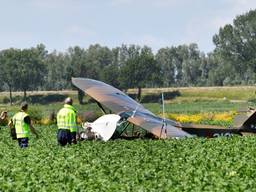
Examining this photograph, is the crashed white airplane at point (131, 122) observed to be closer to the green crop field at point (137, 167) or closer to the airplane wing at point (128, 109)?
the airplane wing at point (128, 109)

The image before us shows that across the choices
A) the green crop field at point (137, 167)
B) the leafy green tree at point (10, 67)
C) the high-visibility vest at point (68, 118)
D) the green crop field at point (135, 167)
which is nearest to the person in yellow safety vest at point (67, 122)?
the high-visibility vest at point (68, 118)

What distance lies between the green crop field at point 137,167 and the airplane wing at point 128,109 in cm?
134

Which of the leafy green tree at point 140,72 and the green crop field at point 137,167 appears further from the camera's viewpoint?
the leafy green tree at point 140,72

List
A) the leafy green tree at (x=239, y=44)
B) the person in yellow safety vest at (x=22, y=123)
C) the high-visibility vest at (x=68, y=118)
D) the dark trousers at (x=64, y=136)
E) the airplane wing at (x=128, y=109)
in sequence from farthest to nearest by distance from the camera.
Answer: the leafy green tree at (x=239, y=44) < the airplane wing at (x=128, y=109) < the dark trousers at (x=64, y=136) < the high-visibility vest at (x=68, y=118) < the person in yellow safety vest at (x=22, y=123)

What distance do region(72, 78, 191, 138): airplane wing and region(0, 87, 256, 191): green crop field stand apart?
4.41 feet

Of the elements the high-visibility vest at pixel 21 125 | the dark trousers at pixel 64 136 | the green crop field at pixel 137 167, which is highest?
the high-visibility vest at pixel 21 125

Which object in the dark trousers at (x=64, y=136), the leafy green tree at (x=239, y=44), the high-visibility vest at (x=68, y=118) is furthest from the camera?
the leafy green tree at (x=239, y=44)

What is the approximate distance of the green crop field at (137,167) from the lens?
8.85 metres

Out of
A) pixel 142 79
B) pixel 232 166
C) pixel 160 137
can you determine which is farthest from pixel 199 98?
pixel 232 166

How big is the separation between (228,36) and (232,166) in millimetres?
118012

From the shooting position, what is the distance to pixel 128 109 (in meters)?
19.2

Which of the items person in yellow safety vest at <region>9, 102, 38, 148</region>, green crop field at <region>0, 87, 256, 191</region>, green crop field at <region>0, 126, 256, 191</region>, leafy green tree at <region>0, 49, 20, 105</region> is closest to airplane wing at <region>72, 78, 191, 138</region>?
green crop field at <region>0, 87, 256, 191</region>

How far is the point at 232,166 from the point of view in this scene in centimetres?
1057

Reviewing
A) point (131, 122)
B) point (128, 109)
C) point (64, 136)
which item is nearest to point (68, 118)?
point (64, 136)
